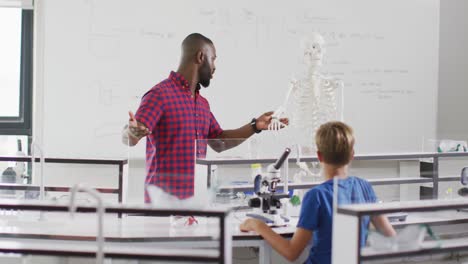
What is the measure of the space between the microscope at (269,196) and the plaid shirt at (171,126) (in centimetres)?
38

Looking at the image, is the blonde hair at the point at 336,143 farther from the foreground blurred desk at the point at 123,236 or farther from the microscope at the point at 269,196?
the microscope at the point at 269,196

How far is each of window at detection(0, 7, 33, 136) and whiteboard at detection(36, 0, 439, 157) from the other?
0.68 ft

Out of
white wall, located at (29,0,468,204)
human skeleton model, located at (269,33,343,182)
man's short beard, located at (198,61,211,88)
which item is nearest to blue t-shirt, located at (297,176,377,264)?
man's short beard, located at (198,61,211,88)

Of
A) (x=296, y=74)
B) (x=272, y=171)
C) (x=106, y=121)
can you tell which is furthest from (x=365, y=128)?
(x=272, y=171)

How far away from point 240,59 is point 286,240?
2608mm

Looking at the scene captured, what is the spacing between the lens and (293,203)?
3355 millimetres

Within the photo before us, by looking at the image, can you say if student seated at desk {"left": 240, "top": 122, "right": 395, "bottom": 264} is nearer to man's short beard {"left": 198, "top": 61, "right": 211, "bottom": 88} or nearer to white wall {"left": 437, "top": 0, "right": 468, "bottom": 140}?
man's short beard {"left": 198, "top": 61, "right": 211, "bottom": 88}

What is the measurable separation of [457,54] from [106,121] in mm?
3053

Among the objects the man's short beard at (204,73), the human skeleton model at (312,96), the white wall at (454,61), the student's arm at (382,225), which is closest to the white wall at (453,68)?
the white wall at (454,61)

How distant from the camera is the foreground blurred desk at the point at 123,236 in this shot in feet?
6.63

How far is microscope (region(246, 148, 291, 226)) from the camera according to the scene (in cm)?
304

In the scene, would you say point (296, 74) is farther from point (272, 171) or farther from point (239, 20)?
point (272, 171)

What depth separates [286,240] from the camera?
2.53 m

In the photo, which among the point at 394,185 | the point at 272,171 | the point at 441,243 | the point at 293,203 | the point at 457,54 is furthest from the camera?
the point at 457,54
